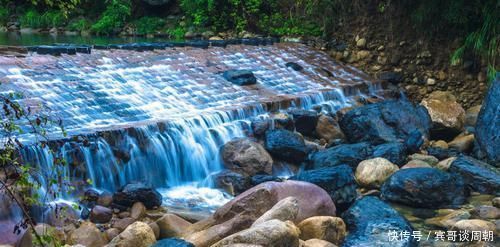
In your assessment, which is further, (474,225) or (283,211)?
(474,225)

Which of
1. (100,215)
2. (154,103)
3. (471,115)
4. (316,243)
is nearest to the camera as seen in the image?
(316,243)

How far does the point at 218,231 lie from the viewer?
188 inches

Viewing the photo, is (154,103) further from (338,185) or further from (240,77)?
(338,185)

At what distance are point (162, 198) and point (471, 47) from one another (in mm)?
6664

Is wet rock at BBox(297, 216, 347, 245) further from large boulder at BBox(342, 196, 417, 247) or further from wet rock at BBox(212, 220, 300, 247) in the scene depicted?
wet rock at BBox(212, 220, 300, 247)

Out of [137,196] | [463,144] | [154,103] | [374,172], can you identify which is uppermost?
[154,103]

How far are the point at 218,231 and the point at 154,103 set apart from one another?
3295 millimetres

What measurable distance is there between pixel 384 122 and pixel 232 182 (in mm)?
3136

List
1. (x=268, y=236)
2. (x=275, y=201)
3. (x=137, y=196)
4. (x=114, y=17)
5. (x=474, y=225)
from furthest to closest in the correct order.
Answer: (x=114, y=17) < (x=137, y=196) < (x=275, y=201) < (x=474, y=225) < (x=268, y=236)

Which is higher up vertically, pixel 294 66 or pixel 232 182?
pixel 294 66

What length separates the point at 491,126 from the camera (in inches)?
308

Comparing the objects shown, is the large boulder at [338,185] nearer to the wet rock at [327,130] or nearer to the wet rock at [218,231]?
the wet rock at [218,231]

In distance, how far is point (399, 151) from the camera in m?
7.50

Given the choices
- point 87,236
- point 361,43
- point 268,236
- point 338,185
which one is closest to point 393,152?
point 338,185
